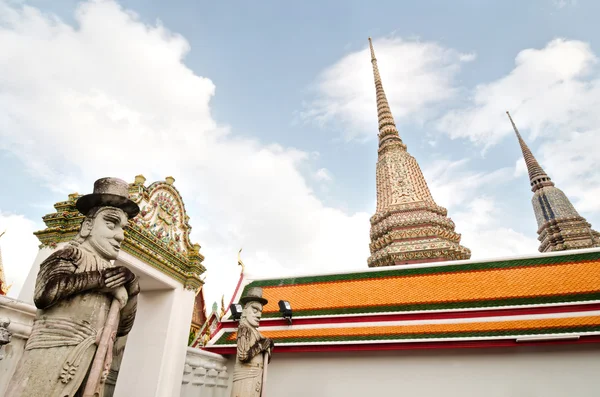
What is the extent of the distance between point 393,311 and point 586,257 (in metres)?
5.18

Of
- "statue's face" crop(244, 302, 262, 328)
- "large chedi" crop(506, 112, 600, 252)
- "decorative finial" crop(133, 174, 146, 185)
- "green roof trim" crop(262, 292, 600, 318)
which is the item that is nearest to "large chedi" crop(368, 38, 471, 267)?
"green roof trim" crop(262, 292, 600, 318)

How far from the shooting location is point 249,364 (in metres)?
5.73

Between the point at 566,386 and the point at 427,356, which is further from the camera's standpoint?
the point at 427,356

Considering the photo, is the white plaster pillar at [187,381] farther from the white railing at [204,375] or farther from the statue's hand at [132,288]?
the statue's hand at [132,288]

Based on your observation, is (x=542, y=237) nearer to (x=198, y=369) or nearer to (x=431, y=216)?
(x=431, y=216)

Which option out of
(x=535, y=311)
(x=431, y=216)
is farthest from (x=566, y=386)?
(x=431, y=216)

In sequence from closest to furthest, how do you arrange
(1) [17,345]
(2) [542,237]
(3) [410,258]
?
(1) [17,345], (3) [410,258], (2) [542,237]

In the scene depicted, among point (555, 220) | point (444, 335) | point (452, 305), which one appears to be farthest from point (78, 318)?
point (555, 220)

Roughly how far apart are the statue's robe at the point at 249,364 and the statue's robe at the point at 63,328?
12.0 feet

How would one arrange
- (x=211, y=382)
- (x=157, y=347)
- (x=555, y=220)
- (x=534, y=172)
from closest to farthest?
(x=157, y=347), (x=211, y=382), (x=555, y=220), (x=534, y=172)

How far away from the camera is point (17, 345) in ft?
13.8

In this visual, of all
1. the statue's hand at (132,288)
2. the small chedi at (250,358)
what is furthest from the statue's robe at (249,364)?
the statue's hand at (132,288)

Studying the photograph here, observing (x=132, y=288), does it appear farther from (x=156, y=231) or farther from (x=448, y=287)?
(x=448, y=287)

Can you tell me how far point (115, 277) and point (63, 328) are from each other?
1.37 ft
